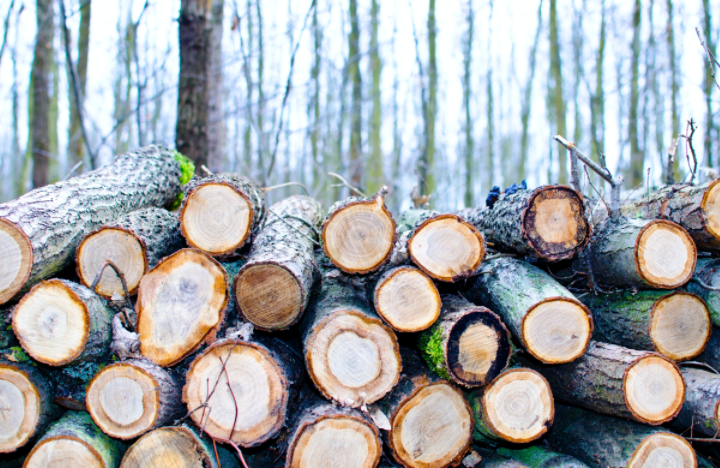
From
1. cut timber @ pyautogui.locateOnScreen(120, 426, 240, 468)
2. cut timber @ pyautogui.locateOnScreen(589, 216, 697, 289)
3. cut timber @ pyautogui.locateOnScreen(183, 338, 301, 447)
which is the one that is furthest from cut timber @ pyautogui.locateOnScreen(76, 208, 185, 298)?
cut timber @ pyautogui.locateOnScreen(589, 216, 697, 289)

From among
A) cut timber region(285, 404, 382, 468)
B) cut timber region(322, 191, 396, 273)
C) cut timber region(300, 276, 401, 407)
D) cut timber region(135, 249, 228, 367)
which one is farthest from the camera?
cut timber region(322, 191, 396, 273)

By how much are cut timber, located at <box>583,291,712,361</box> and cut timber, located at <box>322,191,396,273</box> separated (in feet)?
4.61

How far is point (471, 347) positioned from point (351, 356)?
60 centimetres

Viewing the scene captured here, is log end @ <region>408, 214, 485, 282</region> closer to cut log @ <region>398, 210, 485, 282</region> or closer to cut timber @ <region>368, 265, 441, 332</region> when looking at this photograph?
cut log @ <region>398, 210, 485, 282</region>

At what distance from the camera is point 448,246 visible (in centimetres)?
234

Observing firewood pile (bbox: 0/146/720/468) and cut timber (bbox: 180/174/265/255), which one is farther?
cut timber (bbox: 180/174/265/255)

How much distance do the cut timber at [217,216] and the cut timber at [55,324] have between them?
615 millimetres

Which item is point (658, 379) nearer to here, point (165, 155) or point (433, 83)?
point (165, 155)

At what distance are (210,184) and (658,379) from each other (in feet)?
8.36

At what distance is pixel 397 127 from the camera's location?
54.7 ft

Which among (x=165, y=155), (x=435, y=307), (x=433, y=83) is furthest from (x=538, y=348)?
(x=433, y=83)

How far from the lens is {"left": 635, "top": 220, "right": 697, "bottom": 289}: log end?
227 cm

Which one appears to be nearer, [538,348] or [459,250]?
[538,348]

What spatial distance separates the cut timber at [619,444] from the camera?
2088 millimetres
